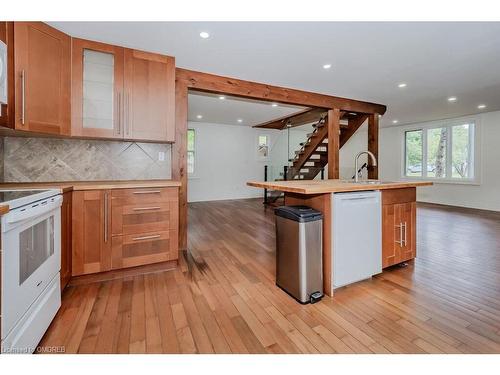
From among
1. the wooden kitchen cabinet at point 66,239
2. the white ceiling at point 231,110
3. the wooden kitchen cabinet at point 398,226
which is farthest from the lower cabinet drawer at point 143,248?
the white ceiling at point 231,110

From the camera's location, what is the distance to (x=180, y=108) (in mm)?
3068

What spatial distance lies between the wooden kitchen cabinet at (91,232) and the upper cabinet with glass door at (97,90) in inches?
28.3

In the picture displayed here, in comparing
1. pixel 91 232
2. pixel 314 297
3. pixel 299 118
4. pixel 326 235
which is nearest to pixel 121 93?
pixel 91 232

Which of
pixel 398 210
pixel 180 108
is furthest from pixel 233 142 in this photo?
pixel 398 210

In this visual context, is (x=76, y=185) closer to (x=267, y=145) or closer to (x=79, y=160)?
(x=79, y=160)

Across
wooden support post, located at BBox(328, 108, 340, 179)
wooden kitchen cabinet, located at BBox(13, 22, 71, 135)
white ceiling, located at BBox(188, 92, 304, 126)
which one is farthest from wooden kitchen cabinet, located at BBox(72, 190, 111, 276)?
wooden support post, located at BBox(328, 108, 340, 179)

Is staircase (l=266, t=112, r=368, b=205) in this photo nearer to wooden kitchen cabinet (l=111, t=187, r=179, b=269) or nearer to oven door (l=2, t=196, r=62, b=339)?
wooden kitchen cabinet (l=111, t=187, r=179, b=269)

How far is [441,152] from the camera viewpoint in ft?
22.7

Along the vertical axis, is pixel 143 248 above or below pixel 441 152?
below

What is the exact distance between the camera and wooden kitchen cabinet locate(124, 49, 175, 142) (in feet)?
8.59

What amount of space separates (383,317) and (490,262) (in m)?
1.96

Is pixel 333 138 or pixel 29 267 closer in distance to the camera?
pixel 29 267

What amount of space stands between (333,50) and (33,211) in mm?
3052

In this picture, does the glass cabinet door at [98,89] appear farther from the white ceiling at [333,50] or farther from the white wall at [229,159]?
the white wall at [229,159]
